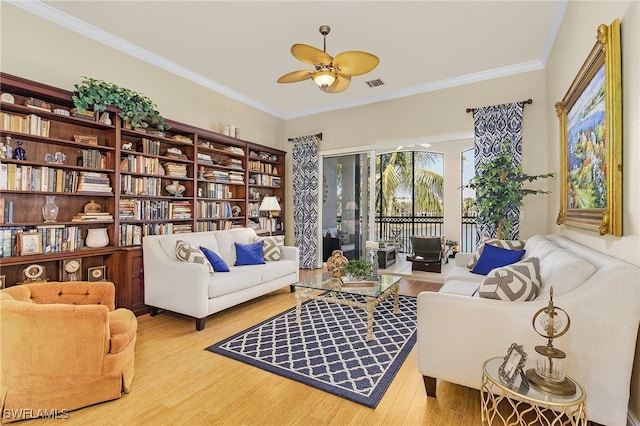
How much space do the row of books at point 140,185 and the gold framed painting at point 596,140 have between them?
14.7 ft

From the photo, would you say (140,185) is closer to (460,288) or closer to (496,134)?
(460,288)

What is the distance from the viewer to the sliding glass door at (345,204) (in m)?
6.16

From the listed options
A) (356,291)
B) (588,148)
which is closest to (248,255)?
(356,291)

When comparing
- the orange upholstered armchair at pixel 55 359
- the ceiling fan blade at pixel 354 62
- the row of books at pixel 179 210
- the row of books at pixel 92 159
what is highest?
the ceiling fan blade at pixel 354 62

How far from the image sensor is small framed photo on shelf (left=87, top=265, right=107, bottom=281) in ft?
11.0

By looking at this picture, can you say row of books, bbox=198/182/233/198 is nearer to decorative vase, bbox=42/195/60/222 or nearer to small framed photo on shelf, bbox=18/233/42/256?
decorative vase, bbox=42/195/60/222

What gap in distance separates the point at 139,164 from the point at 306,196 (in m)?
3.12

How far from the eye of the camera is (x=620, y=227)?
179 centimetres

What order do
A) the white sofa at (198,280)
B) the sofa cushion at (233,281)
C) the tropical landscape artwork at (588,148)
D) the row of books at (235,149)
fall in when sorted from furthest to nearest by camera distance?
the row of books at (235,149), the sofa cushion at (233,281), the white sofa at (198,280), the tropical landscape artwork at (588,148)

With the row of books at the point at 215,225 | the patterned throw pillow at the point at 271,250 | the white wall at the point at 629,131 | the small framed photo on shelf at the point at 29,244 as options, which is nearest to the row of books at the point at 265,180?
the row of books at the point at 215,225

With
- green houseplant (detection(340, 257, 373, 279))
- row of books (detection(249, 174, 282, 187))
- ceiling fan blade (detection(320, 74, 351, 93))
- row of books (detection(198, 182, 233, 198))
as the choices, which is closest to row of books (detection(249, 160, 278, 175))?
row of books (detection(249, 174, 282, 187))

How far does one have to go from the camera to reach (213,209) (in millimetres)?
4957

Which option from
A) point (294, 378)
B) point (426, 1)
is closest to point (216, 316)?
point (294, 378)
